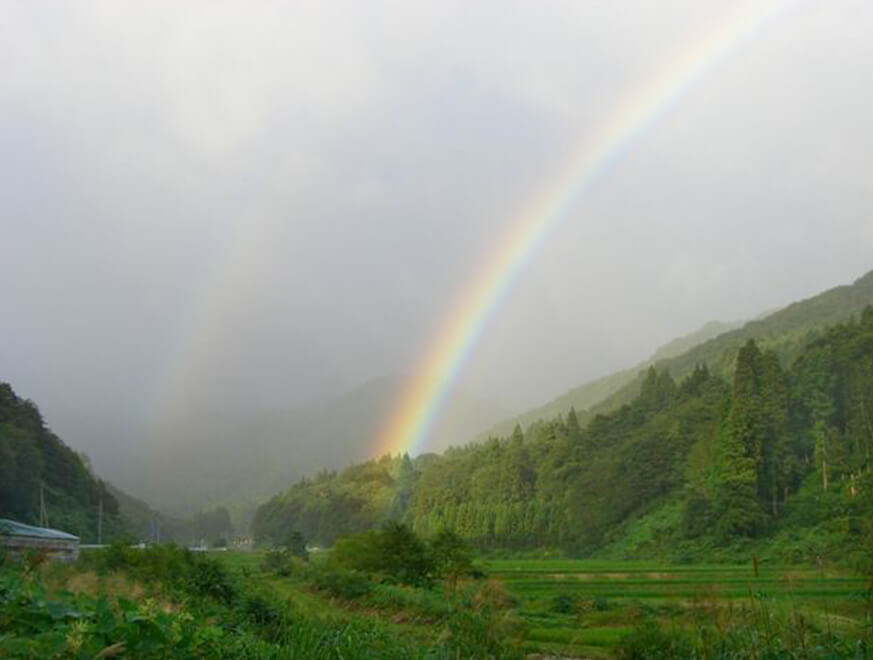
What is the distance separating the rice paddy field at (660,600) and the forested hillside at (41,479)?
39227 mm

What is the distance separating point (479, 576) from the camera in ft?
141

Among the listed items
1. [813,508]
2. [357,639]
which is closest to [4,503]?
[813,508]

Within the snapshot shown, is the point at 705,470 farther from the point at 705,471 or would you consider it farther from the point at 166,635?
the point at 166,635

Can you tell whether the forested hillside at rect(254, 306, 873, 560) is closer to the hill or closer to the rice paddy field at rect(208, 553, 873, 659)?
the hill

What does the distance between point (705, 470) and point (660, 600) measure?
145ft

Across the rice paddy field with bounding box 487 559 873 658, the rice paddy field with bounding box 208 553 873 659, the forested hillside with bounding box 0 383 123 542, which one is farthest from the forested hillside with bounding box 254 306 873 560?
the forested hillside with bounding box 0 383 123 542

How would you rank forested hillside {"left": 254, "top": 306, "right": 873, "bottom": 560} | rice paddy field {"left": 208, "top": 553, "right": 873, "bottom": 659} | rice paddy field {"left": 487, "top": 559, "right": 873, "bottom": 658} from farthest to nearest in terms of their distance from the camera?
forested hillside {"left": 254, "top": 306, "right": 873, "bottom": 560} < rice paddy field {"left": 487, "top": 559, "right": 873, "bottom": 658} < rice paddy field {"left": 208, "top": 553, "right": 873, "bottom": 659}

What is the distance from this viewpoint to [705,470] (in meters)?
75.9

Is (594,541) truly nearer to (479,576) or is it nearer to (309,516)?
(479,576)

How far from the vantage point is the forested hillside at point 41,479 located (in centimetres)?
6462

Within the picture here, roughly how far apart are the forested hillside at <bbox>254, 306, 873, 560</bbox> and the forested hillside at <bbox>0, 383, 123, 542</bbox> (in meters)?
33.4

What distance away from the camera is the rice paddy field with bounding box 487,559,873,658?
21.3 ft

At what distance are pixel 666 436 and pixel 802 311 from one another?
3252 inches

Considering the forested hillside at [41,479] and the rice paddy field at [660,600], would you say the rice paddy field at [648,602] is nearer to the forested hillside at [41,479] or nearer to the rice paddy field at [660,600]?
the rice paddy field at [660,600]
